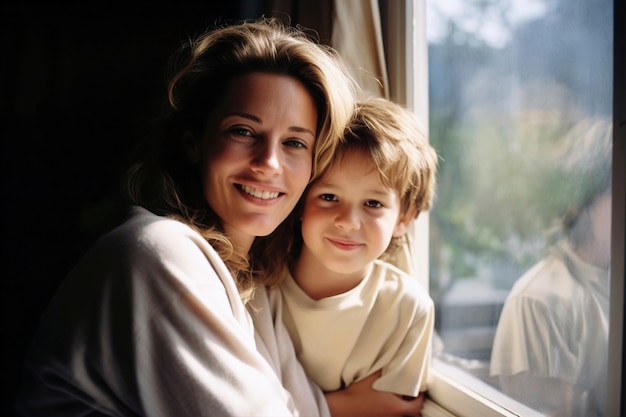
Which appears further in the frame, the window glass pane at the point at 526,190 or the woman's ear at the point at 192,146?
the woman's ear at the point at 192,146

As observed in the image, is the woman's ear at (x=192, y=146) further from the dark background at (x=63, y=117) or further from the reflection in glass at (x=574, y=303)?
the dark background at (x=63, y=117)

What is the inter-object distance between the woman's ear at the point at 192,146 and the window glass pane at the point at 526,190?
0.66 meters

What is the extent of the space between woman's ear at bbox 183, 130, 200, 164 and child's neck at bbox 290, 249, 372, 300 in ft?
1.07

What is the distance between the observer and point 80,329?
30.8 inches

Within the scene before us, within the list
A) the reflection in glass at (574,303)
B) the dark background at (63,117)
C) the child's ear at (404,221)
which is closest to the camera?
the reflection in glass at (574,303)

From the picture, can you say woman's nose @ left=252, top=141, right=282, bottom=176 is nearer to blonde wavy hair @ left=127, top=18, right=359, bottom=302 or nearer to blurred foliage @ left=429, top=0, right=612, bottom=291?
blonde wavy hair @ left=127, top=18, right=359, bottom=302

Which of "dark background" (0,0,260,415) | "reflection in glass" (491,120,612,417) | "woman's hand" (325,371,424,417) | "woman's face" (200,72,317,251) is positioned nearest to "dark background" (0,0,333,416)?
"dark background" (0,0,260,415)

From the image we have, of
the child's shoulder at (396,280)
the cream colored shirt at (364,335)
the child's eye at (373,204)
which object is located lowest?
the cream colored shirt at (364,335)

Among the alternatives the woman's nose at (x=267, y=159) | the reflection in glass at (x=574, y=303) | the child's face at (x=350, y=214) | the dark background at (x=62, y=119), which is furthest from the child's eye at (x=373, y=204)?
the dark background at (x=62, y=119)

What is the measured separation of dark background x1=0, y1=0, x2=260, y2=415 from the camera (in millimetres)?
2553

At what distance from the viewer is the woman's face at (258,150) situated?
1.03 metres

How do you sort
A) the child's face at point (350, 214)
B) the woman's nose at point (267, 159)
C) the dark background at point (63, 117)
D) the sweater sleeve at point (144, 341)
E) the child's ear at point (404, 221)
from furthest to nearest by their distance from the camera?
the dark background at point (63, 117), the child's ear at point (404, 221), the child's face at point (350, 214), the woman's nose at point (267, 159), the sweater sleeve at point (144, 341)

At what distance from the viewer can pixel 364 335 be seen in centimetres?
116

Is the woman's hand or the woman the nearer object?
the woman
